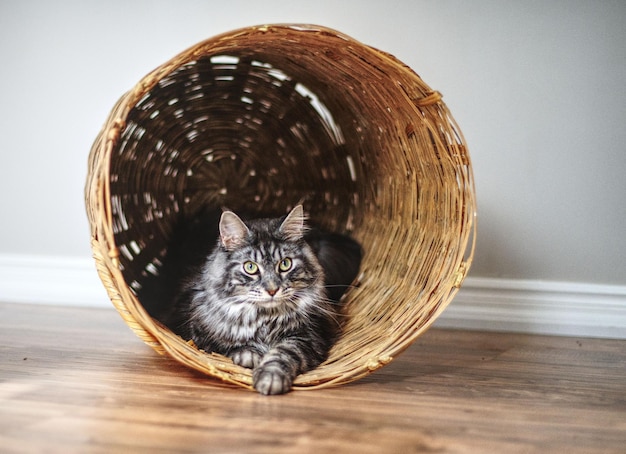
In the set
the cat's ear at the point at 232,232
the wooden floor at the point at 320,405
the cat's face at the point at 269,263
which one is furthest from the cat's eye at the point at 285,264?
the wooden floor at the point at 320,405

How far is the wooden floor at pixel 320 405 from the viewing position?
1.24 metres

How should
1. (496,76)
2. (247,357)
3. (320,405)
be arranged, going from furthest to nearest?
1. (496,76)
2. (247,357)
3. (320,405)

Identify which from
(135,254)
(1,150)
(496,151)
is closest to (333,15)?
(496,151)

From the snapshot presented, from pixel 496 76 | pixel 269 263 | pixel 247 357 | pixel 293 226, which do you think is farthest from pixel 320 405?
pixel 496 76

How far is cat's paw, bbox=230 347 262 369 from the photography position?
1.63 metres

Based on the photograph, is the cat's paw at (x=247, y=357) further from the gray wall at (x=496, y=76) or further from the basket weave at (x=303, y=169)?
the gray wall at (x=496, y=76)

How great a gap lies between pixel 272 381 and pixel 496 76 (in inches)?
57.5

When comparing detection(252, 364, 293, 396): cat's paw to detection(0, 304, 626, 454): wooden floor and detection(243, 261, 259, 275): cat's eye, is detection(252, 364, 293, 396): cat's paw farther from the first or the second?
detection(243, 261, 259, 275): cat's eye

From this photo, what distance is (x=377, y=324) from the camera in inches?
68.5

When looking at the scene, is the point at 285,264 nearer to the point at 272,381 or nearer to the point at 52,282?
the point at 272,381

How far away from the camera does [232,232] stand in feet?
5.75

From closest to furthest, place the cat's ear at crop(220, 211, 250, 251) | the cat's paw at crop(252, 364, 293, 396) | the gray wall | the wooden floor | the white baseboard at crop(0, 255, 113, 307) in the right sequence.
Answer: the wooden floor
the cat's paw at crop(252, 364, 293, 396)
the cat's ear at crop(220, 211, 250, 251)
the gray wall
the white baseboard at crop(0, 255, 113, 307)

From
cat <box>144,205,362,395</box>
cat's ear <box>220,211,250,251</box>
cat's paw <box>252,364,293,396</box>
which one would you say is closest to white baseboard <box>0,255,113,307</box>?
cat <box>144,205,362,395</box>

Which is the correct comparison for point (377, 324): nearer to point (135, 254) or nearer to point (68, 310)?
point (135, 254)
